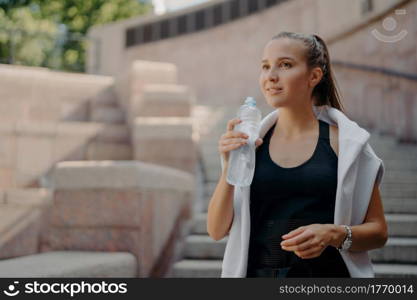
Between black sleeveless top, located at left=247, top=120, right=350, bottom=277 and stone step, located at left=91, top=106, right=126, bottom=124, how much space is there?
6.71 m

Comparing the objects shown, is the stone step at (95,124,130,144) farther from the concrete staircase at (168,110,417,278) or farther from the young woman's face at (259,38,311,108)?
the young woman's face at (259,38,311,108)

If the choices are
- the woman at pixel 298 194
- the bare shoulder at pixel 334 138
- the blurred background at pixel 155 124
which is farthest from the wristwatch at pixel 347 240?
the blurred background at pixel 155 124

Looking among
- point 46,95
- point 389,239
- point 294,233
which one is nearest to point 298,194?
point 294,233

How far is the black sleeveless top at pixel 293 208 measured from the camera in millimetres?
1541

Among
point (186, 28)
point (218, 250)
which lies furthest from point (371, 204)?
point (186, 28)

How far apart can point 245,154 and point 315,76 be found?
14.9 inches

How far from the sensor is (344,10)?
11898 mm

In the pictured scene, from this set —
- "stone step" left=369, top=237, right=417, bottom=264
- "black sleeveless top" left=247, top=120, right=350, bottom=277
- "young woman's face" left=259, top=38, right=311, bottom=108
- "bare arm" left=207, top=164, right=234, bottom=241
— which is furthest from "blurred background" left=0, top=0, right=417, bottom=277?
"young woman's face" left=259, top=38, right=311, bottom=108

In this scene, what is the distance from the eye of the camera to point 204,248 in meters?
3.92

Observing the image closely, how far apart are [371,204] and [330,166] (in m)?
0.18

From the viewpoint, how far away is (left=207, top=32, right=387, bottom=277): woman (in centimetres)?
153

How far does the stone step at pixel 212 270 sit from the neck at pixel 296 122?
206cm

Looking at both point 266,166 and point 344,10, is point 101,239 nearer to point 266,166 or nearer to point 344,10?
point 266,166

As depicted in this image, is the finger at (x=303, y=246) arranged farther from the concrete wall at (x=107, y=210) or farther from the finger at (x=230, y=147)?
the concrete wall at (x=107, y=210)
